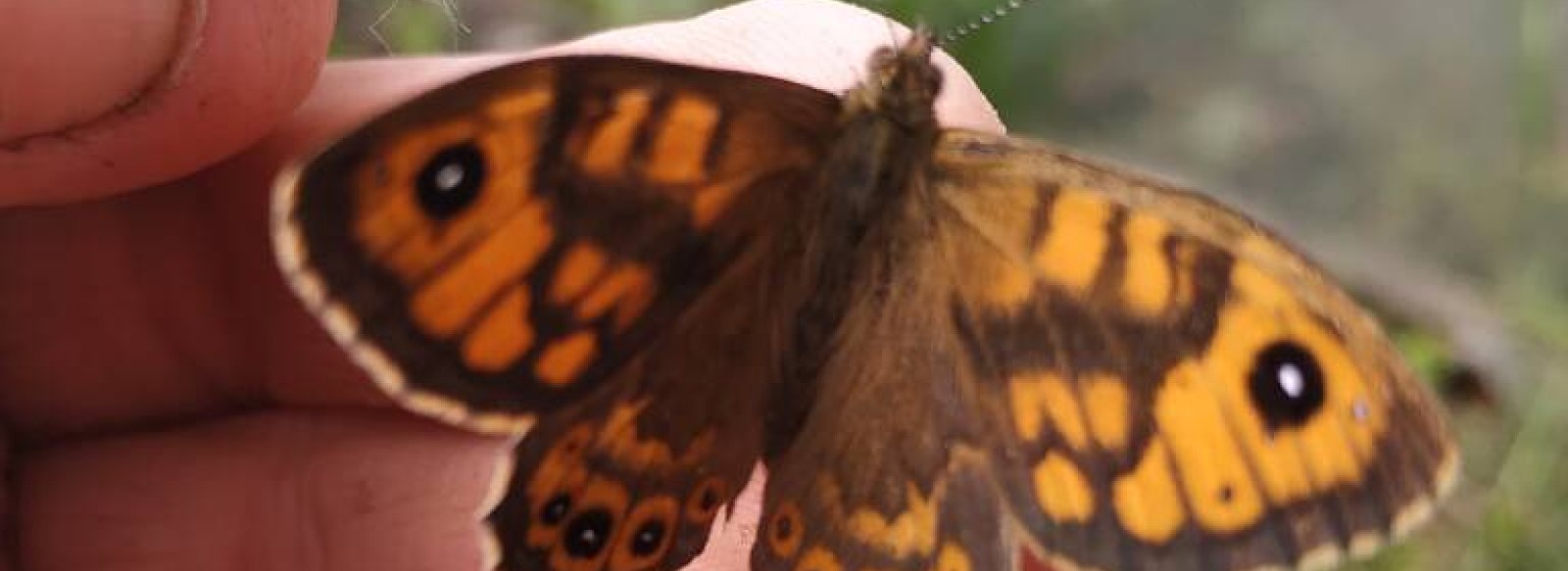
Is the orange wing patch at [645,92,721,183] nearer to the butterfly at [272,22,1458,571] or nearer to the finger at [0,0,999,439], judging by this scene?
the butterfly at [272,22,1458,571]

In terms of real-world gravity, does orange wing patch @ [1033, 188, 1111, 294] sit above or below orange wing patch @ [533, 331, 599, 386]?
above

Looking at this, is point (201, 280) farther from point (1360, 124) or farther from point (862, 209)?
point (1360, 124)

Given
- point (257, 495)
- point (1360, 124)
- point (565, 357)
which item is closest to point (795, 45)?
point (565, 357)

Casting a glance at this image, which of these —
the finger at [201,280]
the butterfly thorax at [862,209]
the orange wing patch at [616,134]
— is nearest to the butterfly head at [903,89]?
the butterfly thorax at [862,209]

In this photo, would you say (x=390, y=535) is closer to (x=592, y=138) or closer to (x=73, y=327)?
(x=73, y=327)

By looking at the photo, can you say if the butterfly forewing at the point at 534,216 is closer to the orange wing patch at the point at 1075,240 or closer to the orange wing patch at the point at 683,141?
the orange wing patch at the point at 683,141

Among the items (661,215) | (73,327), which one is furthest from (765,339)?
(73,327)

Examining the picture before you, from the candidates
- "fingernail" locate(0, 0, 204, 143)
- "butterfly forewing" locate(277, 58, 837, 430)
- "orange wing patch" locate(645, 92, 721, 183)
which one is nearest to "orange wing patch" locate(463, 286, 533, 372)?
"butterfly forewing" locate(277, 58, 837, 430)
